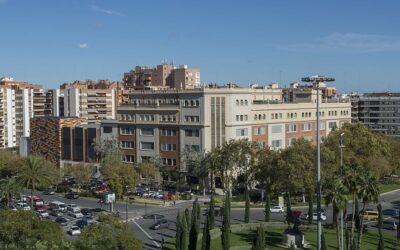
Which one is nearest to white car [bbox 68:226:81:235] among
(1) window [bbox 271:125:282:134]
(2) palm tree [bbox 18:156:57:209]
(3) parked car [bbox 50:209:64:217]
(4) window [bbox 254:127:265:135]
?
(2) palm tree [bbox 18:156:57:209]

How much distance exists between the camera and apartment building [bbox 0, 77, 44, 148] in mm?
163125

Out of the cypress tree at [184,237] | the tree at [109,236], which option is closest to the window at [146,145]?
the cypress tree at [184,237]

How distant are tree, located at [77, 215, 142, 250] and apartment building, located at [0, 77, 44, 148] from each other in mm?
126780

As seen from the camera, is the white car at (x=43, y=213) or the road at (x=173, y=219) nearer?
the road at (x=173, y=219)

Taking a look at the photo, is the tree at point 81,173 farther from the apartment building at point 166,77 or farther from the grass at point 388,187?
the apartment building at point 166,77

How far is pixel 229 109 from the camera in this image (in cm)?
10325

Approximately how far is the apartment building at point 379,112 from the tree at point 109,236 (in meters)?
130

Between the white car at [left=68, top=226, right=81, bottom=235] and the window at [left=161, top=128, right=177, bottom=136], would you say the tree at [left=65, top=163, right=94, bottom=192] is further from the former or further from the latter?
the white car at [left=68, top=226, right=81, bottom=235]

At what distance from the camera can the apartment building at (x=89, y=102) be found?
164625 millimetres

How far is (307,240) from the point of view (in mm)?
63719

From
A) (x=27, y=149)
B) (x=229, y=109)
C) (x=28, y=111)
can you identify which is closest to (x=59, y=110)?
(x=28, y=111)

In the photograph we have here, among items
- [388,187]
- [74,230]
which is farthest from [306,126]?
[74,230]

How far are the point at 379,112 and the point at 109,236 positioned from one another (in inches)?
5599

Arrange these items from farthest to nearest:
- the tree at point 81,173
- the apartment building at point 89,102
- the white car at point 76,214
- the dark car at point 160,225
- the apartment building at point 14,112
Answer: the apartment building at point 89,102 → the apartment building at point 14,112 → the tree at point 81,173 → the white car at point 76,214 → the dark car at point 160,225
